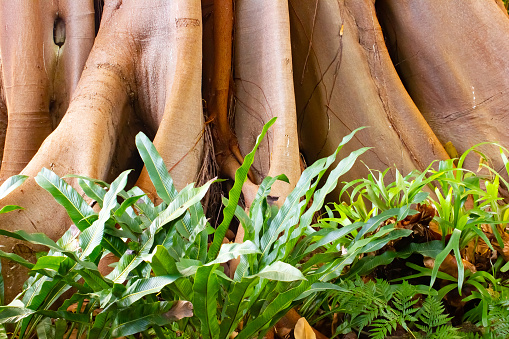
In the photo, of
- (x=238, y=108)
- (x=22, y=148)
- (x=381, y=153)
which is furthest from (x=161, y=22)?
(x=381, y=153)

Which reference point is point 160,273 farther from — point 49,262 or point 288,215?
point 288,215

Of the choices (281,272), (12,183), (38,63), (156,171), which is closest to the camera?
(281,272)

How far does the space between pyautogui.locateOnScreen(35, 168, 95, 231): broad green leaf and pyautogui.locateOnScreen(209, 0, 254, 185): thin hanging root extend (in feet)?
3.66

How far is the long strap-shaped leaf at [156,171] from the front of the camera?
1.14m

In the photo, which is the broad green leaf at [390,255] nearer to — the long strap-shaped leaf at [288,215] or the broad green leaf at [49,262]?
the long strap-shaped leaf at [288,215]

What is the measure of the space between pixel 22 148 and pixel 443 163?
6.39 ft

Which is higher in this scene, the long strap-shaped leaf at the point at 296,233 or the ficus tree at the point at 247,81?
the ficus tree at the point at 247,81

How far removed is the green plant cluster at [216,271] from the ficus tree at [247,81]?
1.82 ft

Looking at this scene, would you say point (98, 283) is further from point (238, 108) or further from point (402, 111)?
point (402, 111)

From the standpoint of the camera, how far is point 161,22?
2.07m

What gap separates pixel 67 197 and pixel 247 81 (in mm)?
1379

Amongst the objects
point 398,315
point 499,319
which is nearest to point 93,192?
point 398,315

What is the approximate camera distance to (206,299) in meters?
0.87

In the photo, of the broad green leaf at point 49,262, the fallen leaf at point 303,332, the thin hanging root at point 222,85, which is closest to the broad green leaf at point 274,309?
the fallen leaf at point 303,332
